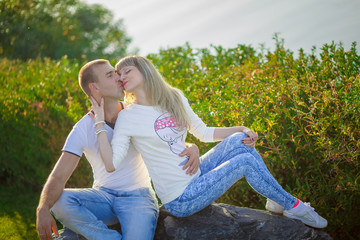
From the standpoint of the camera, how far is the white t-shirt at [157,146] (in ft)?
10.2

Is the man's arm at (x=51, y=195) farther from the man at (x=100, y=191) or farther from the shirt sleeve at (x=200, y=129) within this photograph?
the shirt sleeve at (x=200, y=129)

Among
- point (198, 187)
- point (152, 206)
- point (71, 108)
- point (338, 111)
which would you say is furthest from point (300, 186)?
point (71, 108)

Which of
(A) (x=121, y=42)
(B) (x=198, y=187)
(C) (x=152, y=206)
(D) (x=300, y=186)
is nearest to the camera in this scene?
(B) (x=198, y=187)

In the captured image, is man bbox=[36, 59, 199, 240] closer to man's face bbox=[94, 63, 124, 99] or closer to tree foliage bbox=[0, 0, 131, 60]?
man's face bbox=[94, 63, 124, 99]

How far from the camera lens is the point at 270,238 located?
3086mm

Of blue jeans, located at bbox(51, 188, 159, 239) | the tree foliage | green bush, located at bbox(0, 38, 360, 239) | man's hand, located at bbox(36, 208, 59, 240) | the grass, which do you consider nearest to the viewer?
man's hand, located at bbox(36, 208, 59, 240)

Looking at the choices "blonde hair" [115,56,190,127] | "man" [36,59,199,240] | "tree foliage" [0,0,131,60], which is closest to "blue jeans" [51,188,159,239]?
"man" [36,59,199,240]

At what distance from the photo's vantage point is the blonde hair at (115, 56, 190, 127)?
336 centimetres

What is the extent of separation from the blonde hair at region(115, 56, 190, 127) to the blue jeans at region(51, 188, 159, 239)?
2.78 feet

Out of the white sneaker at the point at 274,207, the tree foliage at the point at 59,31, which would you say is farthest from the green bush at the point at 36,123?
the tree foliage at the point at 59,31

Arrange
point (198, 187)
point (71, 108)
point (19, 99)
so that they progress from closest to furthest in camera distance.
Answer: point (198, 187)
point (71, 108)
point (19, 99)

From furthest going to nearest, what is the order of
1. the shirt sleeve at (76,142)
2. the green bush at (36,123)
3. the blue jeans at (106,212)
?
the green bush at (36,123) < the shirt sleeve at (76,142) < the blue jeans at (106,212)

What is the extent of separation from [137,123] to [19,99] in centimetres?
395

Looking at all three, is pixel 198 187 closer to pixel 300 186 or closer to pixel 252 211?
pixel 252 211
